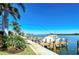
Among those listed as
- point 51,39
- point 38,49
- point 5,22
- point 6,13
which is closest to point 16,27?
point 5,22

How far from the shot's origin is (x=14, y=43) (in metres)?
8.72

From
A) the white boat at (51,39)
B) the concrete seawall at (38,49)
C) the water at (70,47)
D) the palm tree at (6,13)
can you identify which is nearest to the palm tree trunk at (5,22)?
the palm tree at (6,13)

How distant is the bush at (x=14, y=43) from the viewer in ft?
28.4

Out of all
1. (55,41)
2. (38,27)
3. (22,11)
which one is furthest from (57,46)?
(22,11)

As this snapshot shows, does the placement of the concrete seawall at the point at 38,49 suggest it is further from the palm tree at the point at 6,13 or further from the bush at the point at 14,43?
the palm tree at the point at 6,13

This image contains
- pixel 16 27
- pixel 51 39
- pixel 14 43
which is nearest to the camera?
pixel 16 27

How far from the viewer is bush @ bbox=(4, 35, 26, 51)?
8.66m

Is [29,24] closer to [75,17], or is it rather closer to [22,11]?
[22,11]

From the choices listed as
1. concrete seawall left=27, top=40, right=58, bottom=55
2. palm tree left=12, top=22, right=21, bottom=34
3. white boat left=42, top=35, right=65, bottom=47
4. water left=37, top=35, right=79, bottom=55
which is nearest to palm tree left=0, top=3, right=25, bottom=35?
palm tree left=12, top=22, right=21, bottom=34

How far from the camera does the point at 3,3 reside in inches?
335

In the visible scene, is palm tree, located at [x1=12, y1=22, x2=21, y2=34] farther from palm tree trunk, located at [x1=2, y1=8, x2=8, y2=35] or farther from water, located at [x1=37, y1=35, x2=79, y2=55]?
water, located at [x1=37, y1=35, x2=79, y2=55]

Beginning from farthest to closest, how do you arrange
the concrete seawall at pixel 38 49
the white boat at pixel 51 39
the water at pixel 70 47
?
the white boat at pixel 51 39, the water at pixel 70 47, the concrete seawall at pixel 38 49

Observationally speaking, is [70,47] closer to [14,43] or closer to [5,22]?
[14,43]

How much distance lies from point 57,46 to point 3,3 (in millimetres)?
1788
